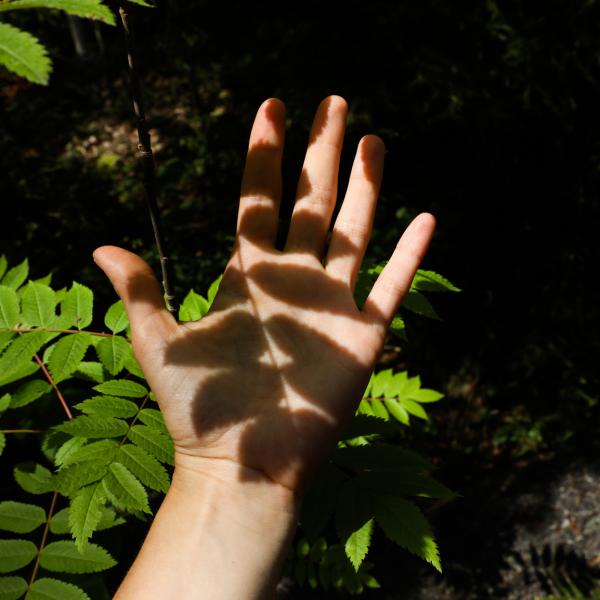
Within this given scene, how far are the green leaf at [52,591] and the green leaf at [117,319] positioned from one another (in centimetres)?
79

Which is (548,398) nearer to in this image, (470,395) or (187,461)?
(470,395)

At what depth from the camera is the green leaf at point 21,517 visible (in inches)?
65.4

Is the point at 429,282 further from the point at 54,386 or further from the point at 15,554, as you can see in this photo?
the point at 15,554

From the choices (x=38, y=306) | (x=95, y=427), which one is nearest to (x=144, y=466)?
(x=95, y=427)

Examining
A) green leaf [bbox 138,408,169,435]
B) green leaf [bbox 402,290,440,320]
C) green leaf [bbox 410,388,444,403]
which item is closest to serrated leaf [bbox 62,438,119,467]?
green leaf [bbox 138,408,169,435]

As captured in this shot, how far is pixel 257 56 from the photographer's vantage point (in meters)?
4.23

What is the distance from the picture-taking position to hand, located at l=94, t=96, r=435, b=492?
1.50 metres

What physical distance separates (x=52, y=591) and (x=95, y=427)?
0.52 meters

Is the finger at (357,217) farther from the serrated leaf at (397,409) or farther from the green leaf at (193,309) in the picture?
the serrated leaf at (397,409)

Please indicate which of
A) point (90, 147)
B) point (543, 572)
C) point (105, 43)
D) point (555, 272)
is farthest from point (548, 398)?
point (105, 43)

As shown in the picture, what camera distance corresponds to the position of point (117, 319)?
1.83 metres

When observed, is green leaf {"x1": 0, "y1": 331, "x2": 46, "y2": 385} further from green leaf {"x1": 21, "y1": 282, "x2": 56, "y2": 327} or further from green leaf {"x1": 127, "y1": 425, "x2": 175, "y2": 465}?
green leaf {"x1": 127, "y1": 425, "x2": 175, "y2": 465}

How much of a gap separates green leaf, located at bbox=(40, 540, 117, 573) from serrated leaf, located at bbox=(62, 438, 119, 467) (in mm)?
370

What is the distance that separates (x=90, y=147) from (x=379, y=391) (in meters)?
6.43
